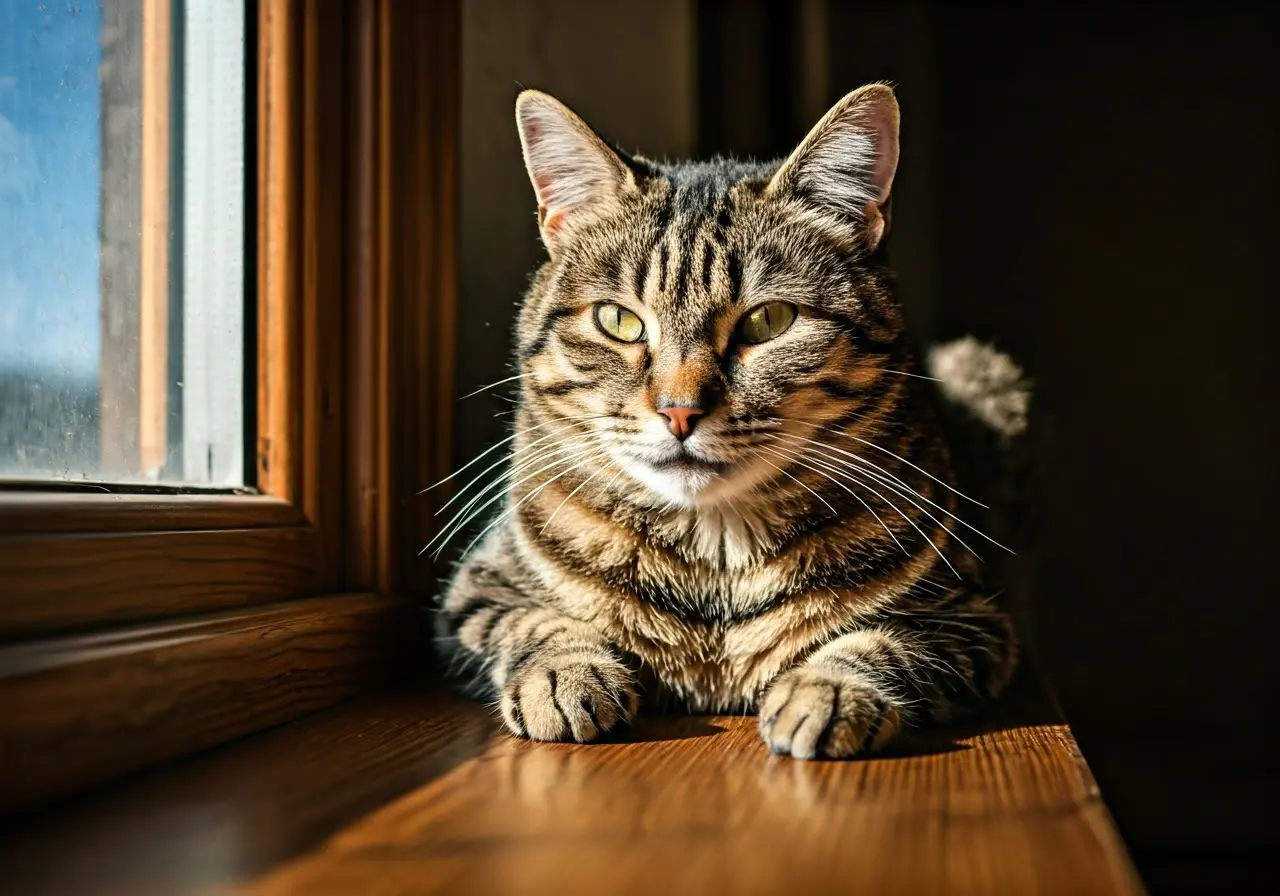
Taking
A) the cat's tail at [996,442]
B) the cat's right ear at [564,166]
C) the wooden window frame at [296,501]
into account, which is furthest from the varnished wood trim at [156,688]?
the cat's tail at [996,442]

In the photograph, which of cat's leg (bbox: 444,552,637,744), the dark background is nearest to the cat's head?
cat's leg (bbox: 444,552,637,744)

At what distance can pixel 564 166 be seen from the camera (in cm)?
121

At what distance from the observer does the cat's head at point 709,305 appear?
1058 mm

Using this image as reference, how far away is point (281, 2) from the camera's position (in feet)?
3.76

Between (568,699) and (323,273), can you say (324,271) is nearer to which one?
(323,273)

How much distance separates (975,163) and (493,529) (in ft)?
5.51

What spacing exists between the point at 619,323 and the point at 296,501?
0.39 meters

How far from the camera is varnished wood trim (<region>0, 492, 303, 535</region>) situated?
76 cm

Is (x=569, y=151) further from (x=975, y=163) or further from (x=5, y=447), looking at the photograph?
(x=975, y=163)

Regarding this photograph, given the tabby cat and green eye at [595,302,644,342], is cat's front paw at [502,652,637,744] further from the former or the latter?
green eye at [595,302,644,342]

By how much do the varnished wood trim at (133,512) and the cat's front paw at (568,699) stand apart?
30 centimetres

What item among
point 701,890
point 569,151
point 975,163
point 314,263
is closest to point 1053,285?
point 975,163

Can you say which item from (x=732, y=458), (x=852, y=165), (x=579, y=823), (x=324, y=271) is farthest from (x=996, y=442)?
(x=579, y=823)

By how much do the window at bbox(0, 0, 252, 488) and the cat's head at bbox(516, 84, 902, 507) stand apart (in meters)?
0.32
